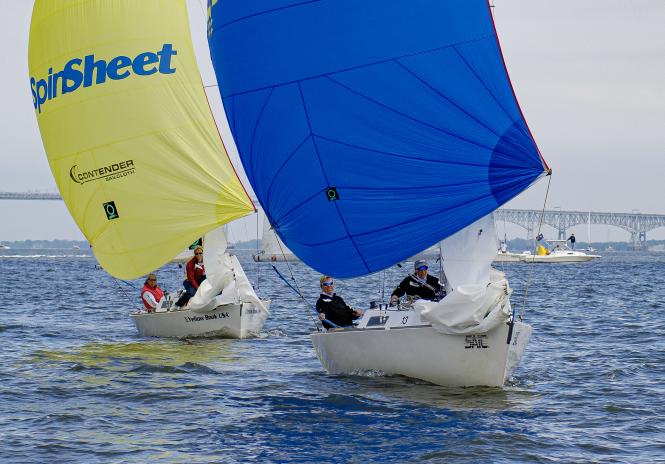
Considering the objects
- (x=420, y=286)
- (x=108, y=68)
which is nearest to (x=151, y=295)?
(x=108, y=68)

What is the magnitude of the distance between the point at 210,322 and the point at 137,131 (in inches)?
141

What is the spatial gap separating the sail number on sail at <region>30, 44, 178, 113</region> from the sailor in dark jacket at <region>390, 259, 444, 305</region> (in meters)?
7.62

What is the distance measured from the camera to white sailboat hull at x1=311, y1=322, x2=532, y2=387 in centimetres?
1172

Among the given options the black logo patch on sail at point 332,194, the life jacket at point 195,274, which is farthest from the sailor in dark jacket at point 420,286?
the life jacket at point 195,274

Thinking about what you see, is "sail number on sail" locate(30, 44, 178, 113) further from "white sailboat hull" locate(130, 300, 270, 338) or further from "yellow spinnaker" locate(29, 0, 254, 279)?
"white sailboat hull" locate(130, 300, 270, 338)

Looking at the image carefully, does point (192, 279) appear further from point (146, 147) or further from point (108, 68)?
point (108, 68)

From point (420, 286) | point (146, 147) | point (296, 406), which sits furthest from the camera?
point (146, 147)

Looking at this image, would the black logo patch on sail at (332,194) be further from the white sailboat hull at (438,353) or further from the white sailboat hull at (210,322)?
the white sailboat hull at (210,322)

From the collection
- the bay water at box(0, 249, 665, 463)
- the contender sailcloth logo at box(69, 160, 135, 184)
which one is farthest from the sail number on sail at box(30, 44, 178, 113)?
the bay water at box(0, 249, 665, 463)

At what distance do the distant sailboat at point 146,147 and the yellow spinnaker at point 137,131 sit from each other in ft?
0.06

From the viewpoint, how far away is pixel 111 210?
19047 millimetres

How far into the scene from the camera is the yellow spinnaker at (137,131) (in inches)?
731

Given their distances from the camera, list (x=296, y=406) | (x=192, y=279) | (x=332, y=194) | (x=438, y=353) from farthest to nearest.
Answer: (x=192, y=279), (x=332, y=194), (x=438, y=353), (x=296, y=406)

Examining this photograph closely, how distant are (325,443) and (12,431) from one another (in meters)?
3.00
